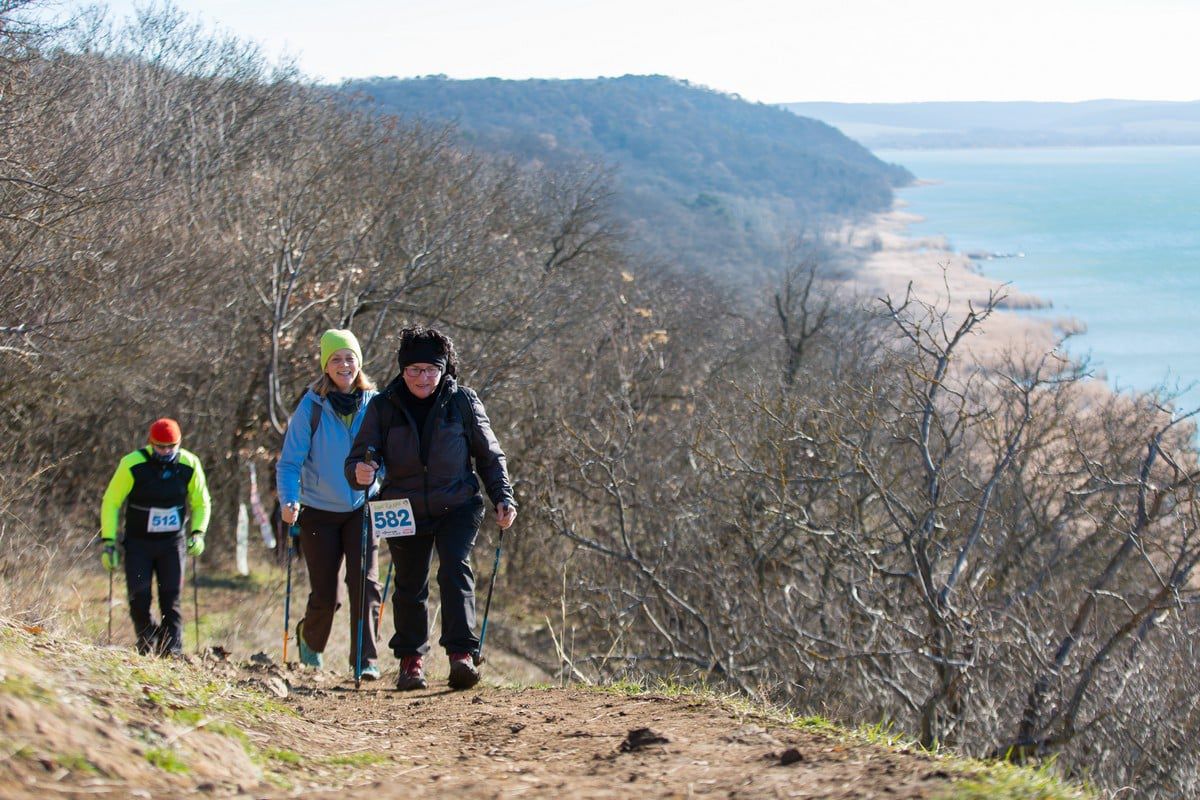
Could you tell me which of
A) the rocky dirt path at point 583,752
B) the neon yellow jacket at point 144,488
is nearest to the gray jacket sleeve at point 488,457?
the rocky dirt path at point 583,752

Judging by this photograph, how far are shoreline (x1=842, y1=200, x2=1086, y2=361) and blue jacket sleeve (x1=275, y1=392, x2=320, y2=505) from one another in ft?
158

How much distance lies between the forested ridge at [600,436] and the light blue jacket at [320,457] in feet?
5.35

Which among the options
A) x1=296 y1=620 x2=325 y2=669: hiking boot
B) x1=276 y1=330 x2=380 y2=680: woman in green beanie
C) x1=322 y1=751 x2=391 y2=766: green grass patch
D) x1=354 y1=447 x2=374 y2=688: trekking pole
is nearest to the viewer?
x1=322 y1=751 x2=391 y2=766: green grass patch

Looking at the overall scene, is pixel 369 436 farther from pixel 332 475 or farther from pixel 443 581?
pixel 443 581

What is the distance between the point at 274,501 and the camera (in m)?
21.8

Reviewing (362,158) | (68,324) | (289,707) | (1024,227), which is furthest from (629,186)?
(289,707)

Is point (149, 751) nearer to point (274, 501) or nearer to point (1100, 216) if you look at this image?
point (274, 501)

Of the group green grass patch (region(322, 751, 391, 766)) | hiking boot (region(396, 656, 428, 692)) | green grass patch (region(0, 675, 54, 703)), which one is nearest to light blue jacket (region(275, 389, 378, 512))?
hiking boot (region(396, 656, 428, 692))

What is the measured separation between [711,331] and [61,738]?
120 feet

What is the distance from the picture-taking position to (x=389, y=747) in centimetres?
459

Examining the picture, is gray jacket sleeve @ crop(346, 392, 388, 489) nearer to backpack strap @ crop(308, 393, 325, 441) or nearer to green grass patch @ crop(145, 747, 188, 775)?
backpack strap @ crop(308, 393, 325, 441)

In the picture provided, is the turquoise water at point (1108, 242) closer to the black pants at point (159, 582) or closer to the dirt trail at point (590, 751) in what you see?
the black pants at point (159, 582)

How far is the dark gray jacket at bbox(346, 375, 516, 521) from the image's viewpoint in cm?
593

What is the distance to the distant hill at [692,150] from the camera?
9106 cm
